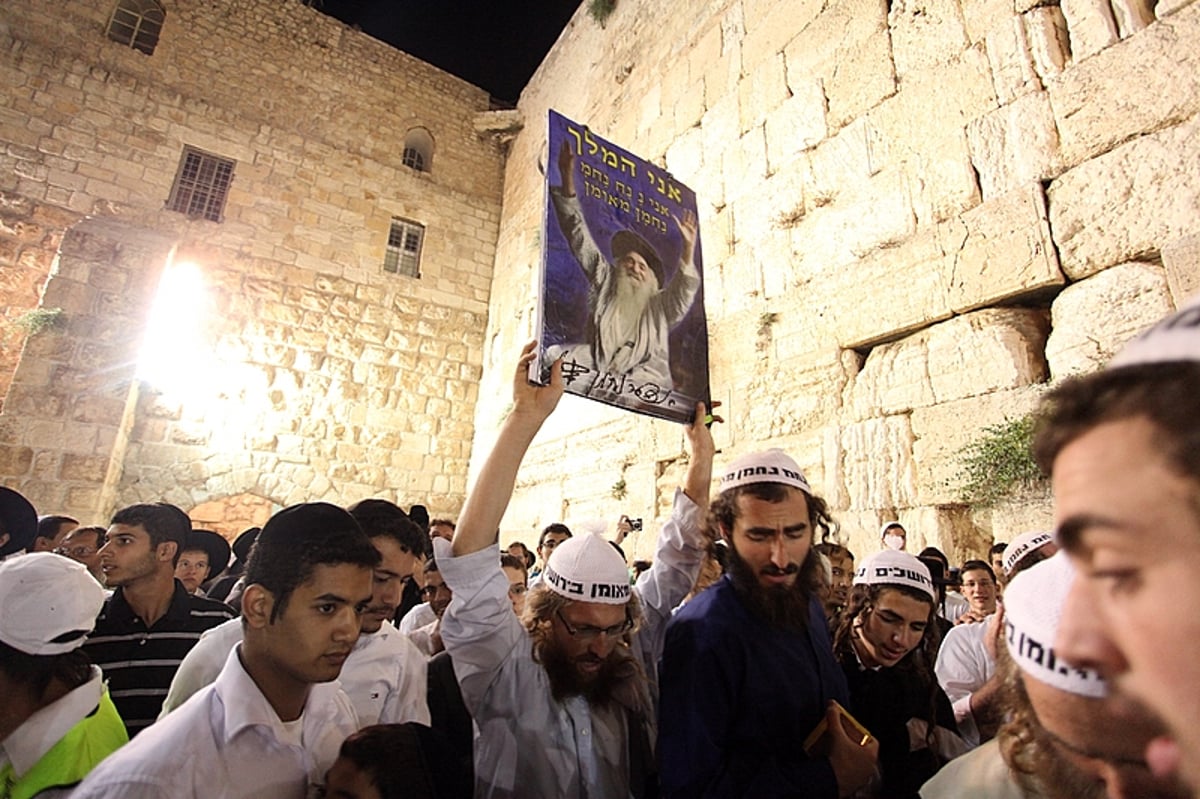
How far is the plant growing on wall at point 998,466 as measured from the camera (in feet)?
10.6

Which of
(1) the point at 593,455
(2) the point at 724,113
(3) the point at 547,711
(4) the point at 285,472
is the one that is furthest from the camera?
(4) the point at 285,472

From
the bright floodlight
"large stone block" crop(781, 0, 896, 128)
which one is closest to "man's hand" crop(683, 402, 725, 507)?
"large stone block" crop(781, 0, 896, 128)

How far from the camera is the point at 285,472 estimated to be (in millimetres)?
8398

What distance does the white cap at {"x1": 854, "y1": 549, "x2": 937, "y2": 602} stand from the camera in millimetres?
2207

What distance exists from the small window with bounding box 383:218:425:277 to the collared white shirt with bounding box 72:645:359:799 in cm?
943

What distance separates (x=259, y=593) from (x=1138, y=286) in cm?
411

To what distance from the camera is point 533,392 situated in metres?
1.99

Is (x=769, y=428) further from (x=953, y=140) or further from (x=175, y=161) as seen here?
(x=175, y=161)

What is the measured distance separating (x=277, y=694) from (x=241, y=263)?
9.10 meters

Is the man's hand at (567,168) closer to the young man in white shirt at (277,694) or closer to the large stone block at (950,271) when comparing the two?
the young man in white shirt at (277,694)

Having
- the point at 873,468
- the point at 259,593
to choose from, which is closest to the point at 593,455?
the point at 873,468

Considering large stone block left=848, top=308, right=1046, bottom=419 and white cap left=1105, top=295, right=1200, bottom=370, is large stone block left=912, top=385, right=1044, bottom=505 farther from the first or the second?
white cap left=1105, top=295, right=1200, bottom=370

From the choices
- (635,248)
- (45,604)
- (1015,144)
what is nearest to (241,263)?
(635,248)

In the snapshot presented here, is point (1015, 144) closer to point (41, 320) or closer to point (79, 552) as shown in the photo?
point (79, 552)
